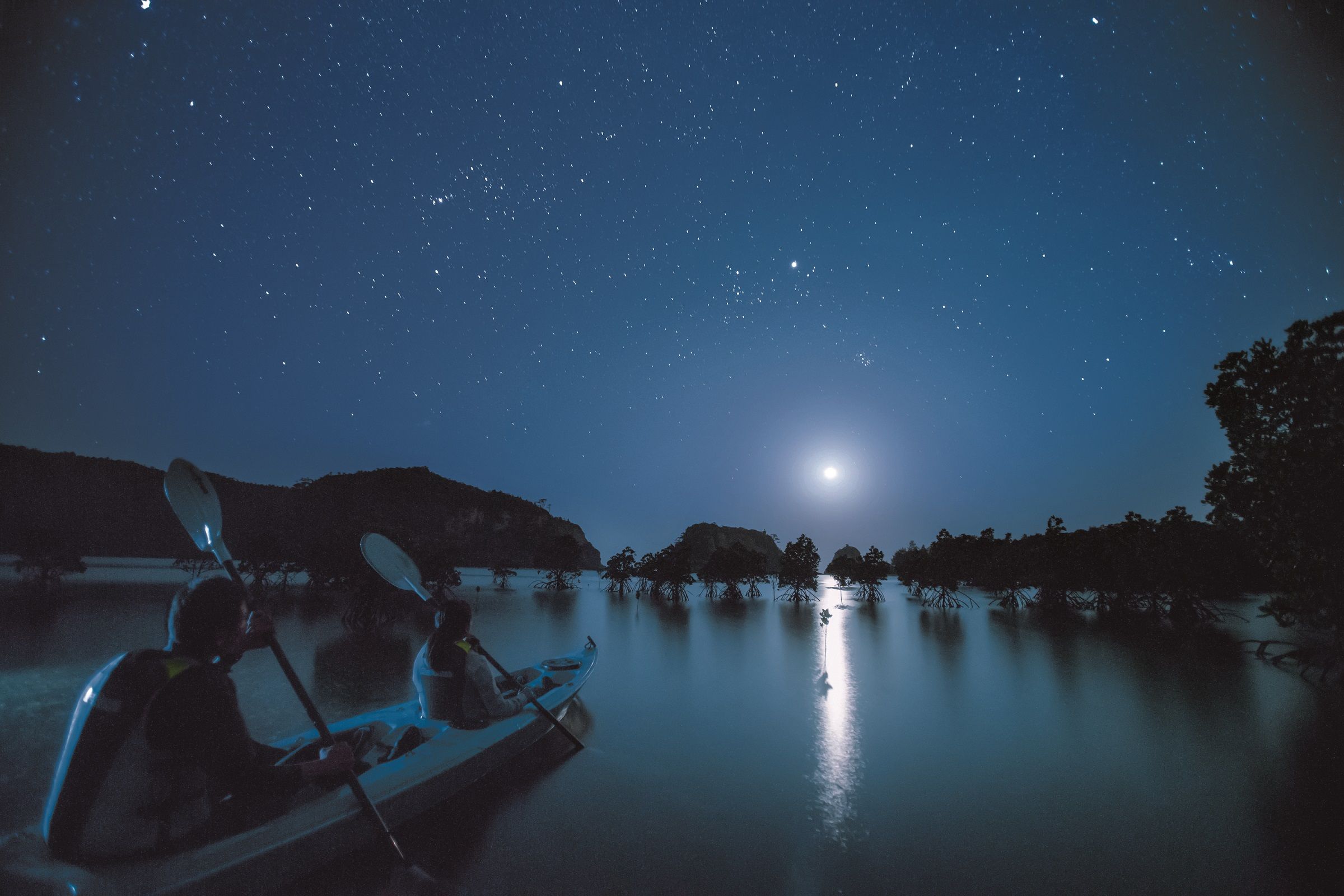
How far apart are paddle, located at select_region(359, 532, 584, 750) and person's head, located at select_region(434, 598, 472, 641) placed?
1.60m

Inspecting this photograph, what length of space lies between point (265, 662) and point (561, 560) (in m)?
66.1

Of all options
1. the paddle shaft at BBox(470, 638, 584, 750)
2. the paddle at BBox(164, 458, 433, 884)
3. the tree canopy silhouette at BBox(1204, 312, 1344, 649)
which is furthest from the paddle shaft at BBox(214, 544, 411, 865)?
the tree canopy silhouette at BBox(1204, 312, 1344, 649)

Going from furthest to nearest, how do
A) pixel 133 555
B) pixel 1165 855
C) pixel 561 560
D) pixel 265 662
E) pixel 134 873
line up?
pixel 133 555 → pixel 561 560 → pixel 265 662 → pixel 1165 855 → pixel 134 873

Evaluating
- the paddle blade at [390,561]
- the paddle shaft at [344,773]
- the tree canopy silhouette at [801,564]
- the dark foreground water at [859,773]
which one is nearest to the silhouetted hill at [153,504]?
the tree canopy silhouette at [801,564]

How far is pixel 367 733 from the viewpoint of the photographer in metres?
6.37

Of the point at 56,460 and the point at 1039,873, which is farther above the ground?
the point at 56,460

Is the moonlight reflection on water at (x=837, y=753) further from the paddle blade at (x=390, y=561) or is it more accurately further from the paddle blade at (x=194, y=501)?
the paddle blade at (x=194, y=501)

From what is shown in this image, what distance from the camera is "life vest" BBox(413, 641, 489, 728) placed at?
286 inches

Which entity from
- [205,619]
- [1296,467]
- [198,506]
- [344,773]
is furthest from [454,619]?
[1296,467]

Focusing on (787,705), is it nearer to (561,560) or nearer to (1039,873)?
(1039,873)

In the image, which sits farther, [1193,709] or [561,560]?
[561,560]

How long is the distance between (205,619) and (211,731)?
0.73 m

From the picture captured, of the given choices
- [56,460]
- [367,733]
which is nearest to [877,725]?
[367,733]

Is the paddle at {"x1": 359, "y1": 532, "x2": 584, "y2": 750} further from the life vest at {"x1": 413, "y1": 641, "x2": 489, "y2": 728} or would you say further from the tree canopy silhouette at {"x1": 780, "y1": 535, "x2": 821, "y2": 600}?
the tree canopy silhouette at {"x1": 780, "y1": 535, "x2": 821, "y2": 600}
